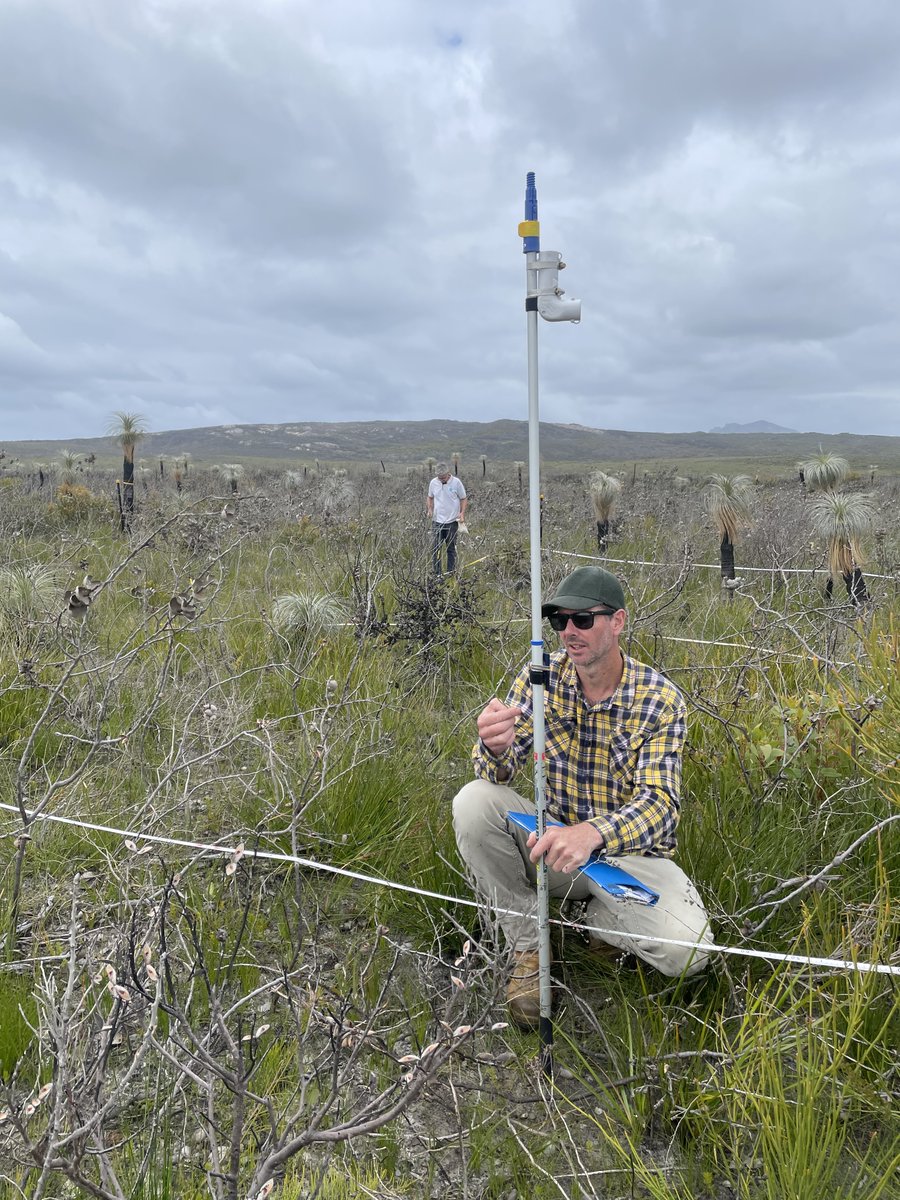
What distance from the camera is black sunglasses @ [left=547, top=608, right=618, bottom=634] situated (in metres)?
2.91

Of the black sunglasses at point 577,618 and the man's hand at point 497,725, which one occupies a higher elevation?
the black sunglasses at point 577,618

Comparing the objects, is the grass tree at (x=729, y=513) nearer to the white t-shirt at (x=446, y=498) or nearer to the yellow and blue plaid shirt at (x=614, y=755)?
the white t-shirt at (x=446, y=498)

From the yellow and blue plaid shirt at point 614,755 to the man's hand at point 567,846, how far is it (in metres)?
0.08

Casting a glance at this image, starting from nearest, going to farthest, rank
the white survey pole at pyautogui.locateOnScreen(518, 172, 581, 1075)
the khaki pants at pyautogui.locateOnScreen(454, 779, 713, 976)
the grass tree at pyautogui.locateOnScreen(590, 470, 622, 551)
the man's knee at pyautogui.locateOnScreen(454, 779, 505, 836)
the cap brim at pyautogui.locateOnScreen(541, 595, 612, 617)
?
the white survey pole at pyautogui.locateOnScreen(518, 172, 581, 1075)
the khaki pants at pyautogui.locateOnScreen(454, 779, 713, 976)
the cap brim at pyautogui.locateOnScreen(541, 595, 612, 617)
the man's knee at pyautogui.locateOnScreen(454, 779, 505, 836)
the grass tree at pyautogui.locateOnScreen(590, 470, 622, 551)

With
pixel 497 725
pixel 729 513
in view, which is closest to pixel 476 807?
pixel 497 725

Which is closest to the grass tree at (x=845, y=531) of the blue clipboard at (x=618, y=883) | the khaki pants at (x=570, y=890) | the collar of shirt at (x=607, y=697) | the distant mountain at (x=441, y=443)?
the collar of shirt at (x=607, y=697)

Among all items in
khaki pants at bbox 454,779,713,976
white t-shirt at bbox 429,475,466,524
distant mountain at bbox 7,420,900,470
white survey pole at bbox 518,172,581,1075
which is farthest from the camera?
distant mountain at bbox 7,420,900,470

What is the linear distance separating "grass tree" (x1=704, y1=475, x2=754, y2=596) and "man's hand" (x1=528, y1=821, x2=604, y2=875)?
6668 millimetres

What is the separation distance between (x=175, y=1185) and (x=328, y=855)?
154cm

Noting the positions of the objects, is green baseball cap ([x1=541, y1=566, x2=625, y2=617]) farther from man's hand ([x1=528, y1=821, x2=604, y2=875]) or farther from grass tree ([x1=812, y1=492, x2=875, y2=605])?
grass tree ([x1=812, y1=492, x2=875, y2=605])

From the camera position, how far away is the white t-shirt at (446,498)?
438 inches

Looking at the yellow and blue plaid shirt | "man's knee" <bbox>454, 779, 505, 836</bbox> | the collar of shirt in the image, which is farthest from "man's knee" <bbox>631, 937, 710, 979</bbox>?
the collar of shirt

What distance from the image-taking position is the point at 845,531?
23.2ft

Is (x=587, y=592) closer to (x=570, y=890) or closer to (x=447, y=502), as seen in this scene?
(x=570, y=890)
